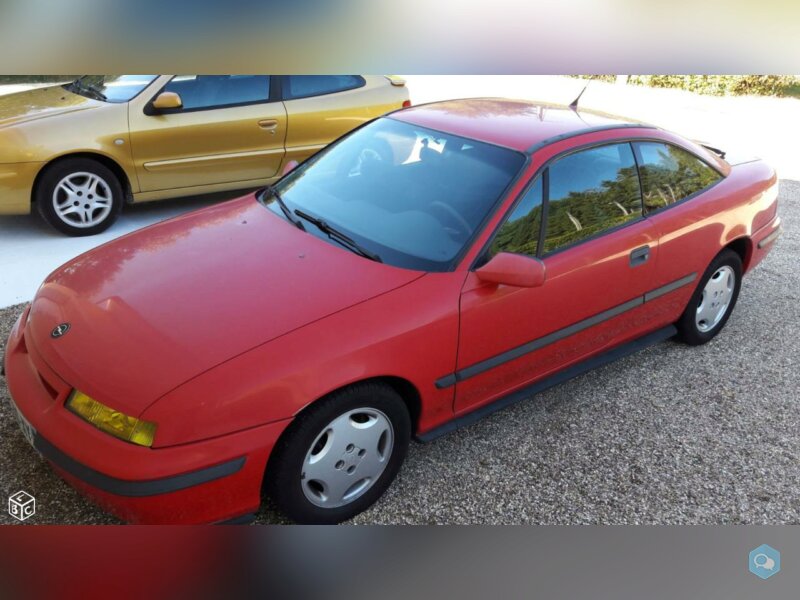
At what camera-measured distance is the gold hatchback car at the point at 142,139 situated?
500 centimetres

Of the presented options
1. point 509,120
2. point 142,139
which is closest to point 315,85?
point 142,139

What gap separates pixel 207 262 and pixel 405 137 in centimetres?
117

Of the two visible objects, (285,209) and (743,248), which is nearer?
(285,209)

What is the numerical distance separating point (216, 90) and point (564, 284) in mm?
3586

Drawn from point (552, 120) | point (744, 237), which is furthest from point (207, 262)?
point (744, 237)

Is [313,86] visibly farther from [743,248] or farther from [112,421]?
[112,421]

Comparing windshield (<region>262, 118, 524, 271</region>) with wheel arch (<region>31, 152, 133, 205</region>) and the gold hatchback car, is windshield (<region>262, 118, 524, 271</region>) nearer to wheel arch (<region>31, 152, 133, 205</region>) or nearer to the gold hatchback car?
the gold hatchback car

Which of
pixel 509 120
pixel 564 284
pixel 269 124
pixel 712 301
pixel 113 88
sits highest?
pixel 509 120

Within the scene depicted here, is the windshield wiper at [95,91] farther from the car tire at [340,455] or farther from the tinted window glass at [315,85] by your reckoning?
the car tire at [340,455]

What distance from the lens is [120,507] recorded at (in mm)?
2244

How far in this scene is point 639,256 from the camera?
3.41m

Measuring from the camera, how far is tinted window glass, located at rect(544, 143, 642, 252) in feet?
10.3

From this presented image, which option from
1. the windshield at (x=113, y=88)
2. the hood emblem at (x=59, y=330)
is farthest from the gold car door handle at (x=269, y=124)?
the hood emblem at (x=59, y=330)

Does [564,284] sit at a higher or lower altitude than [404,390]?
higher
